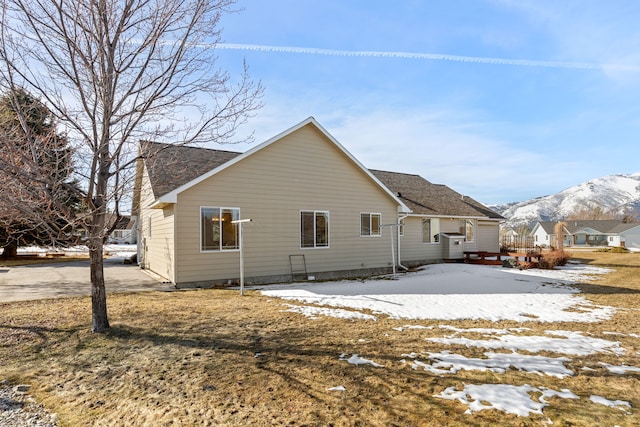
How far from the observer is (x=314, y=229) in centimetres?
1376

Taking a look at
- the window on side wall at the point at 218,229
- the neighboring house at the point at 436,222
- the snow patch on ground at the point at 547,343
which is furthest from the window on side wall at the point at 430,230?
the snow patch on ground at the point at 547,343

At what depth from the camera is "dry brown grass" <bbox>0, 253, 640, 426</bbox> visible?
325 cm

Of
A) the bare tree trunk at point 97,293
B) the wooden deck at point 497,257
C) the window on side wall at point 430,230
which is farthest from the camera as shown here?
the window on side wall at point 430,230

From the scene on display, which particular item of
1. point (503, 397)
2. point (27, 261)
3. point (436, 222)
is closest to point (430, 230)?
point (436, 222)

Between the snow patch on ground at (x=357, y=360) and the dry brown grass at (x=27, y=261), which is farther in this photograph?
the dry brown grass at (x=27, y=261)

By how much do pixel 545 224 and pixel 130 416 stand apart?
288 feet

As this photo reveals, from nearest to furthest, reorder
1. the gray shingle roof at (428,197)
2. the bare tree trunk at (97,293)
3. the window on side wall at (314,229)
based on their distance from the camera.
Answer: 1. the bare tree trunk at (97,293)
2. the window on side wall at (314,229)
3. the gray shingle roof at (428,197)

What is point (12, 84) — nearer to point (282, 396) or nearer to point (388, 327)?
point (282, 396)

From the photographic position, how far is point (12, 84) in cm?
534

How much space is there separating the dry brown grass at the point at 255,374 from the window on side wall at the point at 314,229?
637cm

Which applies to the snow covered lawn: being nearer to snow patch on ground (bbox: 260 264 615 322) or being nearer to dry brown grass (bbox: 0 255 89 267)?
snow patch on ground (bbox: 260 264 615 322)

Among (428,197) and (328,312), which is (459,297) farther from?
(428,197)

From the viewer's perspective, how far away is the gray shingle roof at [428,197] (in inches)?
776

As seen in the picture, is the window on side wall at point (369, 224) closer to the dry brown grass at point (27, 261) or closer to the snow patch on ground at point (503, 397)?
the snow patch on ground at point (503, 397)
